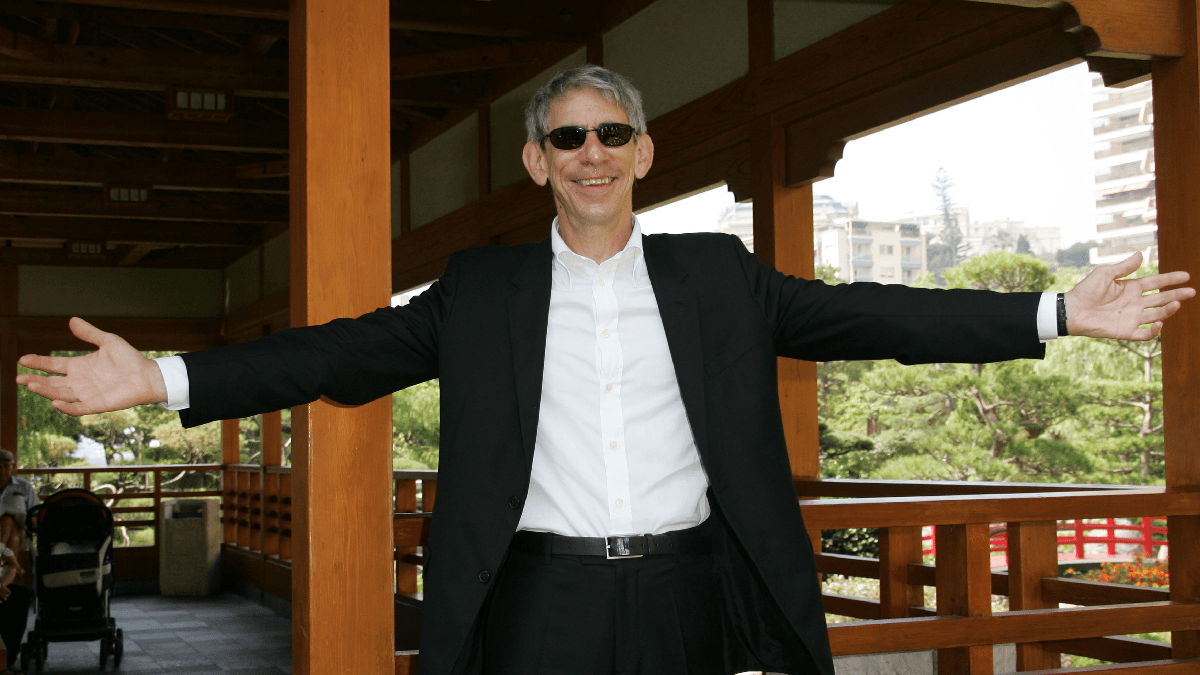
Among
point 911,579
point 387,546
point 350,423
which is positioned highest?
point 350,423

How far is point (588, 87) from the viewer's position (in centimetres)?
176

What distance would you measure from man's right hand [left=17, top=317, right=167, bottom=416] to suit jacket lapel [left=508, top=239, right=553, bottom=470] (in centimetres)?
50

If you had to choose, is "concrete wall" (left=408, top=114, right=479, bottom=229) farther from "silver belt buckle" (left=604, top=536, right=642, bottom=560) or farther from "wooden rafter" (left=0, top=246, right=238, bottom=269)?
"silver belt buckle" (left=604, top=536, right=642, bottom=560)

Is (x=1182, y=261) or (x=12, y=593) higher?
(x=1182, y=261)

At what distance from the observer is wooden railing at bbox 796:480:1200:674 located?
102 inches

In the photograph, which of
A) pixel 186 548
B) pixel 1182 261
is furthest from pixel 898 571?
pixel 186 548

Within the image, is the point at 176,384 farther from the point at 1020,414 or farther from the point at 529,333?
the point at 1020,414

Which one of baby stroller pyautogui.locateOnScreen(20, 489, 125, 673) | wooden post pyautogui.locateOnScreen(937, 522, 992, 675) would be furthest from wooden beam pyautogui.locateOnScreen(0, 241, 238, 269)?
wooden post pyautogui.locateOnScreen(937, 522, 992, 675)

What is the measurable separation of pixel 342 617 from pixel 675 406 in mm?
798

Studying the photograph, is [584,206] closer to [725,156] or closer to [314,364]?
[314,364]

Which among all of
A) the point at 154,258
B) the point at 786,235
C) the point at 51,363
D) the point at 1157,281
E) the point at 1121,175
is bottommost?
the point at 51,363

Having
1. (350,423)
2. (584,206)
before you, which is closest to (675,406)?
(584,206)

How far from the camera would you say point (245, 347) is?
161cm

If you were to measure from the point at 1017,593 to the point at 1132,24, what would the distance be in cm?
157
